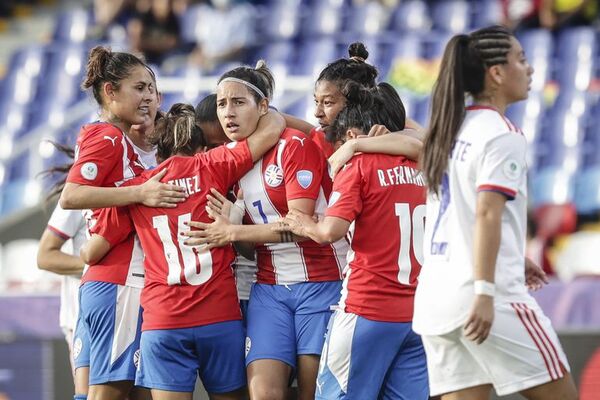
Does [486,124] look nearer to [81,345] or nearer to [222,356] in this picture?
[222,356]

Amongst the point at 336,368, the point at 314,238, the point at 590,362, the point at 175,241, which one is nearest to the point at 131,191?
the point at 175,241

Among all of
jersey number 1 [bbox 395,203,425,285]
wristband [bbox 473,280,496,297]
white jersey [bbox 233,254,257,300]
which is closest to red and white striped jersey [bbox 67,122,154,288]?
white jersey [bbox 233,254,257,300]

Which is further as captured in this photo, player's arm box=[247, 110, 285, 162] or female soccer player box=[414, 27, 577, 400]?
player's arm box=[247, 110, 285, 162]

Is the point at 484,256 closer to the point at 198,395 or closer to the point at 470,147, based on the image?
the point at 470,147

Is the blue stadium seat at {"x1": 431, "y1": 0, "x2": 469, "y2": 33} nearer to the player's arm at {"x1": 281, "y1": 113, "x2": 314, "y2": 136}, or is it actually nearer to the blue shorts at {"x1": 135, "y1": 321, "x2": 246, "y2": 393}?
the player's arm at {"x1": 281, "y1": 113, "x2": 314, "y2": 136}

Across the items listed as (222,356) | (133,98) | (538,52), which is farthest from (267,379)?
(538,52)

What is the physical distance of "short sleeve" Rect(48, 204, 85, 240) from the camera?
20.7 ft

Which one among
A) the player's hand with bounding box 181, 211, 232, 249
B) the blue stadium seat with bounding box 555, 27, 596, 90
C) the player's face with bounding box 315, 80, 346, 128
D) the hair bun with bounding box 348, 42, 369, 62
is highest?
the blue stadium seat with bounding box 555, 27, 596, 90

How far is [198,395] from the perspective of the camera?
259 inches

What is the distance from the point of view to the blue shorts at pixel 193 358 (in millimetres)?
5234

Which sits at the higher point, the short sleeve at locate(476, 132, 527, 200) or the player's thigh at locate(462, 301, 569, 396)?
the short sleeve at locate(476, 132, 527, 200)

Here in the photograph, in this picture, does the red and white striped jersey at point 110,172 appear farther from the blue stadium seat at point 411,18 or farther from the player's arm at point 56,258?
the blue stadium seat at point 411,18

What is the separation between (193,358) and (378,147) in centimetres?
130

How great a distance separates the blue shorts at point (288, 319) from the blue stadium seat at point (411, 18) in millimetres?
9025
